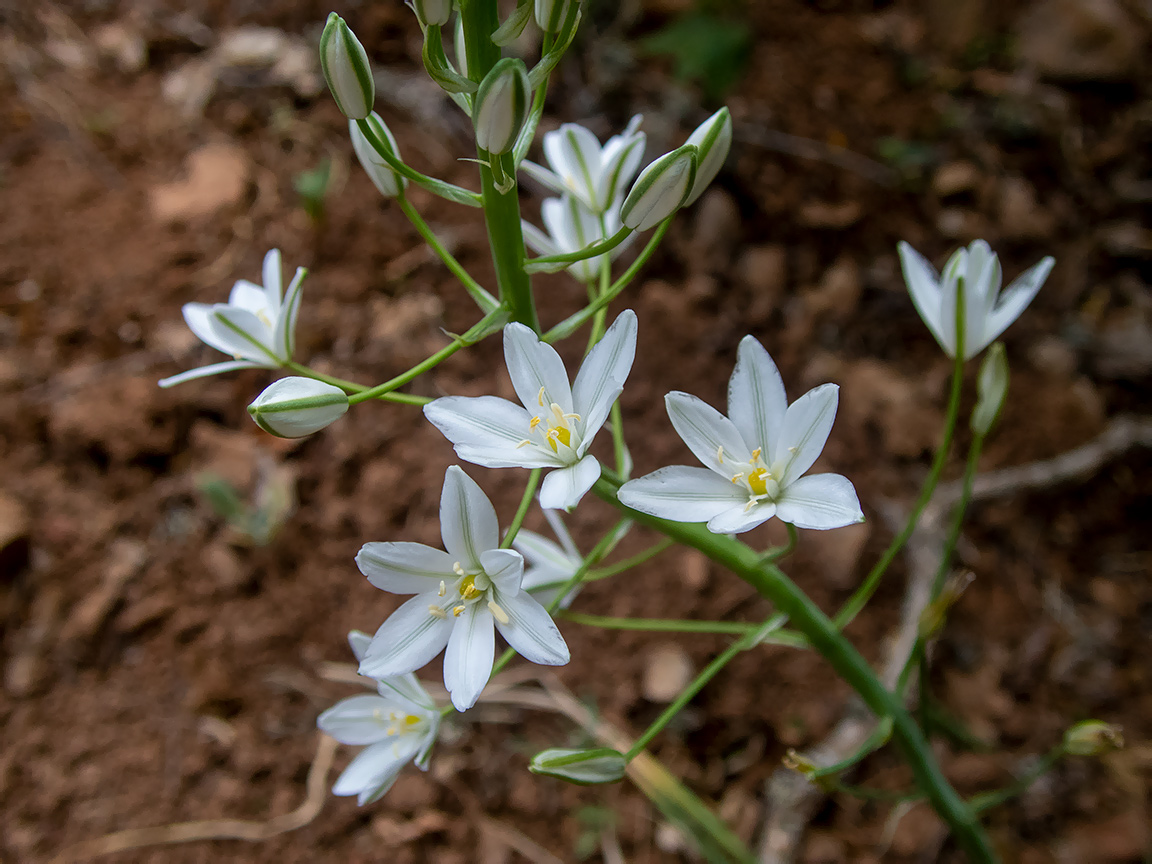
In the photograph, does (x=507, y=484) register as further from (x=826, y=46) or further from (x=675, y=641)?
(x=826, y=46)

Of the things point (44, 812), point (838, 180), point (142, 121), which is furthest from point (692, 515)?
point (142, 121)

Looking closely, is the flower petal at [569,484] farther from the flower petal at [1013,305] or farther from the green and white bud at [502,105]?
the flower petal at [1013,305]

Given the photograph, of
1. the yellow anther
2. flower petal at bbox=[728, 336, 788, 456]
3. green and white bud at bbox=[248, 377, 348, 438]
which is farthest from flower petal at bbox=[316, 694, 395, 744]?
flower petal at bbox=[728, 336, 788, 456]

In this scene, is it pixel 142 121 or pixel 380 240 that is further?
pixel 142 121

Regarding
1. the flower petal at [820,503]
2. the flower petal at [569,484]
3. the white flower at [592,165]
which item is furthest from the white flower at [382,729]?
the white flower at [592,165]

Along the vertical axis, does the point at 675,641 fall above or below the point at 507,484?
below

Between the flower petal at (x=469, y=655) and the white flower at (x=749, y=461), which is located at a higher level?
the white flower at (x=749, y=461)

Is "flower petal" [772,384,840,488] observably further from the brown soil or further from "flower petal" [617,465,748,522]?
the brown soil
